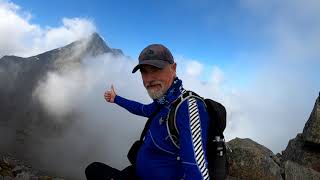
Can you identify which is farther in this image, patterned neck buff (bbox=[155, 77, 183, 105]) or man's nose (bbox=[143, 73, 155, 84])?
man's nose (bbox=[143, 73, 155, 84])

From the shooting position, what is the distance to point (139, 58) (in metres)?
6.69

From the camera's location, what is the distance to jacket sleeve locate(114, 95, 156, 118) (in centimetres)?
869

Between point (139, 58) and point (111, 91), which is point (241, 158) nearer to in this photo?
point (111, 91)

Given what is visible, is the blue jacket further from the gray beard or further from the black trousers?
Result: the black trousers

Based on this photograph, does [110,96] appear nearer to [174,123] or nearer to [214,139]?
[174,123]

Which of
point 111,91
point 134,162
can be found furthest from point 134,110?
point 134,162

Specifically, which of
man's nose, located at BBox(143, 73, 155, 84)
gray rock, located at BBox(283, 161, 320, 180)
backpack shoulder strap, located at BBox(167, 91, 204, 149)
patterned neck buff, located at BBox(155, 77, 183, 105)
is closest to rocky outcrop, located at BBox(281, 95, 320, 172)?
gray rock, located at BBox(283, 161, 320, 180)

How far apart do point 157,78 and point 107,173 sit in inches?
80.6

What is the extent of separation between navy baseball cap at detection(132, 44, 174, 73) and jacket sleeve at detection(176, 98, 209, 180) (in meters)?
1.00

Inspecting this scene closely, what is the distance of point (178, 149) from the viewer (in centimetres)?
607

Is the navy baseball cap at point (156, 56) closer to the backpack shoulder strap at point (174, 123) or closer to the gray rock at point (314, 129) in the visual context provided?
the backpack shoulder strap at point (174, 123)

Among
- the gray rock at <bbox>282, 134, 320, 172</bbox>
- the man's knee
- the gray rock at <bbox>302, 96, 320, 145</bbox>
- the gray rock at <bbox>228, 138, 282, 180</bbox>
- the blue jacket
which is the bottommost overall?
the man's knee

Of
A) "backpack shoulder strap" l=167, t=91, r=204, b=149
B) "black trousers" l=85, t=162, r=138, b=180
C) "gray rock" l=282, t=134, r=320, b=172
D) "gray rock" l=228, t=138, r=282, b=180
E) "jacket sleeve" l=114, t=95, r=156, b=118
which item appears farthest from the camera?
"gray rock" l=282, t=134, r=320, b=172

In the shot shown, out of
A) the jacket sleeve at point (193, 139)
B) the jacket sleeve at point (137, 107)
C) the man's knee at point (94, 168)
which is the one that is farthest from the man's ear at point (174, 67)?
the man's knee at point (94, 168)
